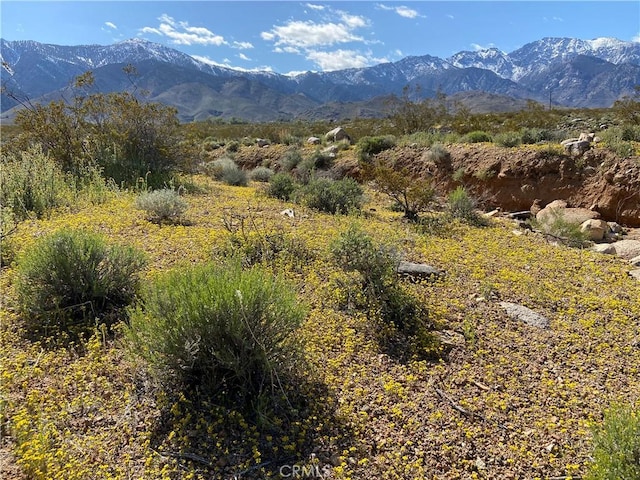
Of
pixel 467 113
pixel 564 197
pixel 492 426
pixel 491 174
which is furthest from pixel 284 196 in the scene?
pixel 467 113

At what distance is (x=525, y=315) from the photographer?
188 inches

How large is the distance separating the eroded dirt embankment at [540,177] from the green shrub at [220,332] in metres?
10.2

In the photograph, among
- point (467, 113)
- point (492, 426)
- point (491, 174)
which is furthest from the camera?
point (467, 113)

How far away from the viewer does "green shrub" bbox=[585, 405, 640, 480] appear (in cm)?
222

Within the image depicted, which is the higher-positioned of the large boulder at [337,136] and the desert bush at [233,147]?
the large boulder at [337,136]

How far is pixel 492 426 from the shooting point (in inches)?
121

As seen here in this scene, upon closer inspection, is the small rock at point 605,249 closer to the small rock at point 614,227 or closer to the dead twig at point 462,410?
the small rock at point 614,227

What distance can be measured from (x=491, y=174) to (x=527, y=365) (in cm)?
943

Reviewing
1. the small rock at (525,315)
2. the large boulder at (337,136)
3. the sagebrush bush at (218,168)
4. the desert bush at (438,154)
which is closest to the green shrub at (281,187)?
the sagebrush bush at (218,168)

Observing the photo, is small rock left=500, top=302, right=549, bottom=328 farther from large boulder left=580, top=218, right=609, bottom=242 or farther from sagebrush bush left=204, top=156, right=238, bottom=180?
sagebrush bush left=204, top=156, right=238, bottom=180

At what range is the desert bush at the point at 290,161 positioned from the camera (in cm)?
1623

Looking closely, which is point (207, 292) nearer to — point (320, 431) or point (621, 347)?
point (320, 431)

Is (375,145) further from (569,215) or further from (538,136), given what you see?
(569,215)

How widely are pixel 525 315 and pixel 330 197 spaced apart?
543 cm
